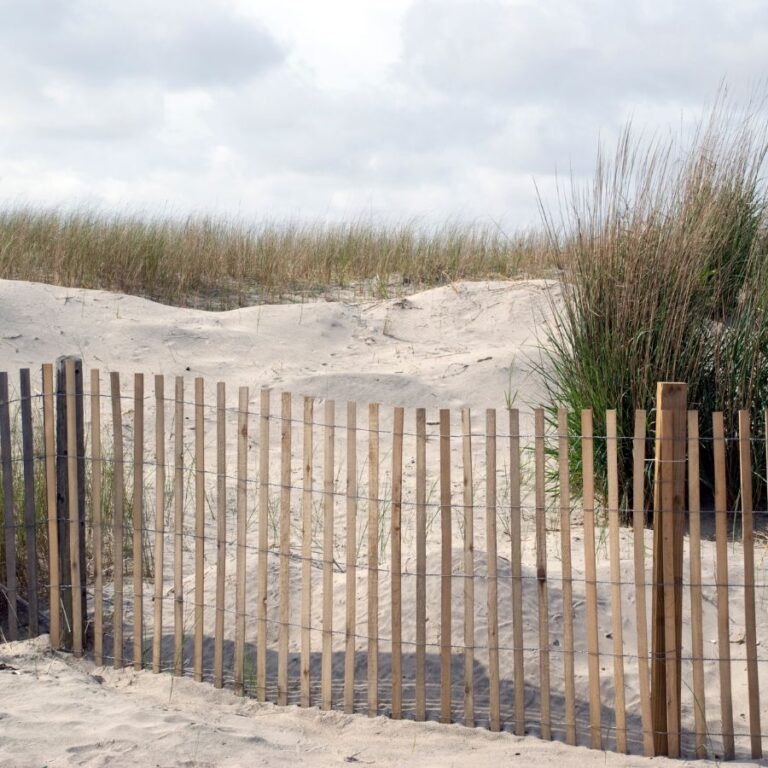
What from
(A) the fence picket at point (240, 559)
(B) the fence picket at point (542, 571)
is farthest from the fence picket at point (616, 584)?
(A) the fence picket at point (240, 559)

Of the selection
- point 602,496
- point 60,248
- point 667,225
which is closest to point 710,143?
point 667,225

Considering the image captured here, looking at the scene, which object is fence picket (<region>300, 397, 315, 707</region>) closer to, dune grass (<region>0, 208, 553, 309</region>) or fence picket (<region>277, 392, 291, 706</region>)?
fence picket (<region>277, 392, 291, 706</region>)

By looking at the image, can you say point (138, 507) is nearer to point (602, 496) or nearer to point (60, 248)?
point (602, 496)

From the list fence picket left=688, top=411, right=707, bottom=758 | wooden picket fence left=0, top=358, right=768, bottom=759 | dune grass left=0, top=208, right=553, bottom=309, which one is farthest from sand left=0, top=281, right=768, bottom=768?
dune grass left=0, top=208, right=553, bottom=309

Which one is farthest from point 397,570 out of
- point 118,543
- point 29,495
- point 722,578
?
point 29,495

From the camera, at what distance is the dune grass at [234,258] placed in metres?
11.9

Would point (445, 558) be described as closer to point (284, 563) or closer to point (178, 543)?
point (284, 563)

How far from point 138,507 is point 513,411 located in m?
1.60

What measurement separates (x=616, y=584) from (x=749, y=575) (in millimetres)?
419

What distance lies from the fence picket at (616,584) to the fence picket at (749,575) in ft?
1.29

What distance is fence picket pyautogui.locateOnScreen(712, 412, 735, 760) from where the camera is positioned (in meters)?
3.16

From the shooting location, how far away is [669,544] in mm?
3254

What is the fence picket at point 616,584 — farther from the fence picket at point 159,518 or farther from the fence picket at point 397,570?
the fence picket at point 159,518

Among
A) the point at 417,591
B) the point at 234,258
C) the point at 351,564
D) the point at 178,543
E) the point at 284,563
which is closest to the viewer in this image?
the point at 417,591
